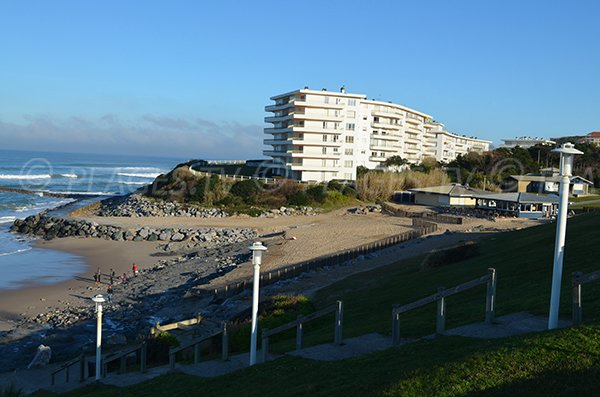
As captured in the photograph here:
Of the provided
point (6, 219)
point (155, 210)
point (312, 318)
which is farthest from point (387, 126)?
point (312, 318)

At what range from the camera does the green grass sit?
6.84 m

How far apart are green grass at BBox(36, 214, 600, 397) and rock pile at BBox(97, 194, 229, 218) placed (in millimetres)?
43232

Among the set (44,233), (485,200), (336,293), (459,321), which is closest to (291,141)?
(485,200)

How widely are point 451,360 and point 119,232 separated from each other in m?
43.9

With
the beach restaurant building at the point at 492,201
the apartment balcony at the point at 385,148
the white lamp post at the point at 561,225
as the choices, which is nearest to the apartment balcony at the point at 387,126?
the apartment balcony at the point at 385,148

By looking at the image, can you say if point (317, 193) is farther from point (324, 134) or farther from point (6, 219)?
point (6, 219)

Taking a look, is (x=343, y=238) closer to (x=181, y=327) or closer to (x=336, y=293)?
(x=336, y=293)

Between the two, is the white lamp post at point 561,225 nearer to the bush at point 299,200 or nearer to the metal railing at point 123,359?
the metal railing at point 123,359

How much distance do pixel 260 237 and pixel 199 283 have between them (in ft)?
53.4

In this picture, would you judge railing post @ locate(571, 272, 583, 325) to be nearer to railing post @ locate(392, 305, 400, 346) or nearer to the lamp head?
the lamp head

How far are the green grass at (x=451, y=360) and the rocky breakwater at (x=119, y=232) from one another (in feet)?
96.2

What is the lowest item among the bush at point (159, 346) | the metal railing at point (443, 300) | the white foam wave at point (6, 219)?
the white foam wave at point (6, 219)

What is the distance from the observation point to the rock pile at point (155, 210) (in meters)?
59.3

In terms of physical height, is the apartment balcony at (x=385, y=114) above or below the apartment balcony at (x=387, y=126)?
above
